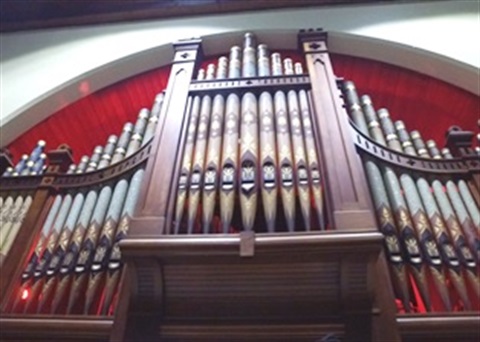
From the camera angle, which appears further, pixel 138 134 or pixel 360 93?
pixel 360 93

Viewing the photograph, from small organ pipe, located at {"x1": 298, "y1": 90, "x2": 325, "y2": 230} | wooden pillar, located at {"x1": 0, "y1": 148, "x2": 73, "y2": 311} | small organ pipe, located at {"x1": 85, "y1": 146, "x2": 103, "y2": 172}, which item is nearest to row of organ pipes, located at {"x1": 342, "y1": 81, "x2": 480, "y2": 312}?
small organ pipe, located at {"x1": 298, "y1": 90, "x2": 325, "y2": 230}

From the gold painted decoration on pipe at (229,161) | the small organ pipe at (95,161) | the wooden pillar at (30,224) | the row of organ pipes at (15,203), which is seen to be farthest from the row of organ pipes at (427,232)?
the row of organ pipes at (15,203)

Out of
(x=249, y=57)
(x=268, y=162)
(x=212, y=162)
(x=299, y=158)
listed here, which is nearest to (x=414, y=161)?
(x=299, y=158)

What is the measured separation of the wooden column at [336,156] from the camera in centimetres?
227

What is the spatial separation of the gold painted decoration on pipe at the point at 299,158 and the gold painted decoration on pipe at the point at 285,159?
0.03 meters

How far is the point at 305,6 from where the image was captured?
14.9ft

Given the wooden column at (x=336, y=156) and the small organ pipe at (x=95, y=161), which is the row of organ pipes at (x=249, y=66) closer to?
the wooden column at (x=336, y=156)

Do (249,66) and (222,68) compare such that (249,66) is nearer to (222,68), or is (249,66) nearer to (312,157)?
(222,68)

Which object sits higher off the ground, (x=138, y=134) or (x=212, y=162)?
(x=138, y=134)

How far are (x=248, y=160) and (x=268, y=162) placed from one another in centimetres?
11

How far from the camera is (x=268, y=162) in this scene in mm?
2693

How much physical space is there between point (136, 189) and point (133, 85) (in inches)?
71.9

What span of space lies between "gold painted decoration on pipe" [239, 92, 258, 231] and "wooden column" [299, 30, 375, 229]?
380mm

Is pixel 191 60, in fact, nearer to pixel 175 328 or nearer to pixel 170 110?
pixel 170 110
